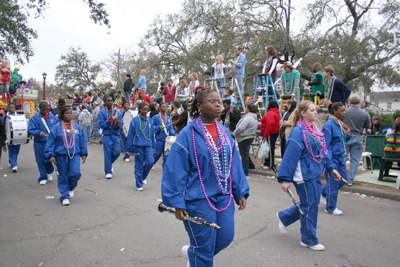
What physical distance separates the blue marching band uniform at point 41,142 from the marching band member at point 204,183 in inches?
250

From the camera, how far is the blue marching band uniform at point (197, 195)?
277cm

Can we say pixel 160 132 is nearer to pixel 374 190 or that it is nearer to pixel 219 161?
pixel 374 190

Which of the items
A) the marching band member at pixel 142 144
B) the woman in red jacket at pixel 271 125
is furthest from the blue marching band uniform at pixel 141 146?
the woman in red jacket at pixel 271 125

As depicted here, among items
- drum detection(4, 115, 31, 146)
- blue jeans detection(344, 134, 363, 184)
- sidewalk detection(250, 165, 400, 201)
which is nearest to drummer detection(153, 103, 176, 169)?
drum detection(4, 115, 31, 146)

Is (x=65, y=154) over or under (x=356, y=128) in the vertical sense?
under

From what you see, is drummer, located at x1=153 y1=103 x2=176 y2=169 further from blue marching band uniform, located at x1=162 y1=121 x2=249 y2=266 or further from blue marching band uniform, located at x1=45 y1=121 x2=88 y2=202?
blue marching band uniform, located at x1=162 y1=121 x2=249 y2=266

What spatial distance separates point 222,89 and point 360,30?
1359 centimetres

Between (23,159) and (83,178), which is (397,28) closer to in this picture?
(83,178)

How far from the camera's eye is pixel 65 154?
20.7 ft

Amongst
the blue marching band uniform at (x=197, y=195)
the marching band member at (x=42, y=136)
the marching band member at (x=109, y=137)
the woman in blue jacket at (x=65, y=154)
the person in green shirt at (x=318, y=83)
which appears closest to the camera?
the blue marching band uniform at (x=197, y=195)

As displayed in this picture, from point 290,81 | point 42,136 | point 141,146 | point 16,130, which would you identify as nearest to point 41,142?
point 42,136

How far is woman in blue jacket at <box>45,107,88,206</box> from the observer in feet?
20.6

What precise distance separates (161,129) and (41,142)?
318cm

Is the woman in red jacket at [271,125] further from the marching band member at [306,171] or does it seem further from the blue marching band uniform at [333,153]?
the marching band member at [306,171]
